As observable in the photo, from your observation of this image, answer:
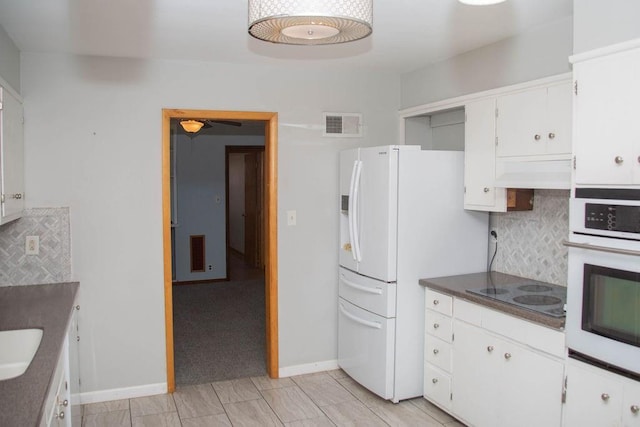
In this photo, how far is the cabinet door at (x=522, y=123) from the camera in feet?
9.74

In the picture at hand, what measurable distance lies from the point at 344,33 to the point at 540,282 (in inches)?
91.2

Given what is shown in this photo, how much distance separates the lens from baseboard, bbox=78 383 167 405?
145 inches

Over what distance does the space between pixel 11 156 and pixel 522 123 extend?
2932 mm

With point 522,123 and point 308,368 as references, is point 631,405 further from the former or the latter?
point 308,368

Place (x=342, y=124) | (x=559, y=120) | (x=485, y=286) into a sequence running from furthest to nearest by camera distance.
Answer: (x=342, y=124) → (x=485, y=286) → (x=559, y=120)

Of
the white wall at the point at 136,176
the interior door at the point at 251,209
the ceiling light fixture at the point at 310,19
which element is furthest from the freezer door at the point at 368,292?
the interior door at the point at 251,209

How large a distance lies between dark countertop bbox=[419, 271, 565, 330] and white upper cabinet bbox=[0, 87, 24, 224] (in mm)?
2525

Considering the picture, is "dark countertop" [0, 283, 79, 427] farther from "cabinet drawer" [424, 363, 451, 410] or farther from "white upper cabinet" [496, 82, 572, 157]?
"white upper cabinet" [496, 82, 572, 157]

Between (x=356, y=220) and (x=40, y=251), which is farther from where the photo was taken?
(x=356, y=220)

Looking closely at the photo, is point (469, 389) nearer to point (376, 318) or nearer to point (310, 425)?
point (376, 318)

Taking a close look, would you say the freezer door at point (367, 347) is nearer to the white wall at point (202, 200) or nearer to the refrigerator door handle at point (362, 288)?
the refrigerator door handle at point (362, 288)

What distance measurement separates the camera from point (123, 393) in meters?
3.75

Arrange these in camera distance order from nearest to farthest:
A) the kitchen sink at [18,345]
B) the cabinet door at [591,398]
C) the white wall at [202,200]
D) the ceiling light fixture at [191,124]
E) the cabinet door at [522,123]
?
the cabinet door at [591,398], the kitchen sink at [18,345], the cabinet door at [522,123], the ceiling light fixture at [191,124], the white wall at [202,200]

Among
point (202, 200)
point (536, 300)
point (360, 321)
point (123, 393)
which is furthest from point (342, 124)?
point (202, 200)
